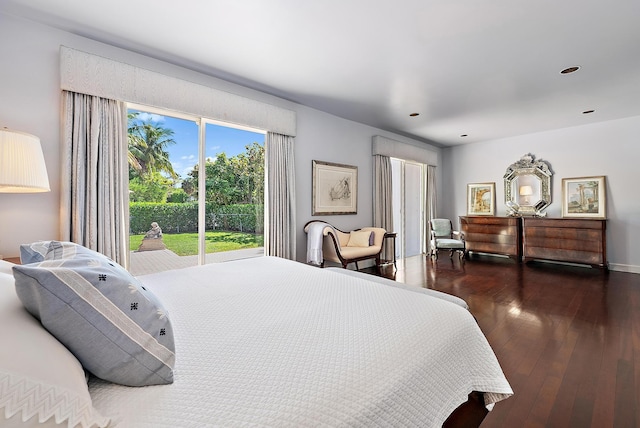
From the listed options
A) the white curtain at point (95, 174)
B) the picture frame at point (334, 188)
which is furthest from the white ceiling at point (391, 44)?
the picture frame at point (334, 188)

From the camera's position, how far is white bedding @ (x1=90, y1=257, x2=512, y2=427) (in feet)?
2.23

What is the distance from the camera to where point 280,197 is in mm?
3885

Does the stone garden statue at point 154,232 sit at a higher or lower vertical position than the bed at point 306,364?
higher

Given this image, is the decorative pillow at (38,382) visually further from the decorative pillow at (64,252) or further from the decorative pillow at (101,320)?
the decorative pillow at (64,252)

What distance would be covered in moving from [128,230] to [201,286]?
1.64 m

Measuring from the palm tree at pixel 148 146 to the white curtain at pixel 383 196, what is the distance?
338cm

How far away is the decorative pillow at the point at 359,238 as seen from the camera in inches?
181

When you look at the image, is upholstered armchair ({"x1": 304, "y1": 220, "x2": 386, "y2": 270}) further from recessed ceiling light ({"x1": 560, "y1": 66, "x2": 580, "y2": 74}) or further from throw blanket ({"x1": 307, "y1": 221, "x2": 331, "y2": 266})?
recessed ceiling light ({"x1": 560, "y1": 66, "x2": 580, "y2": 74})

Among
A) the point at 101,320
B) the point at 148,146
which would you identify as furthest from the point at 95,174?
the point at 101,320

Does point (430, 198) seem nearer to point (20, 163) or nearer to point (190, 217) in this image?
point (190, 217)

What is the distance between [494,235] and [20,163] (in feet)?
22.0

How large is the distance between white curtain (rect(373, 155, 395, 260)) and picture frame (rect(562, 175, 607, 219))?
3.27 metres

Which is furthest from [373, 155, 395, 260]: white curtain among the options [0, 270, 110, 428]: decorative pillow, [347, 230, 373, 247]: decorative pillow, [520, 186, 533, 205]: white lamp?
[0, 270, 110, 428]: decorative pillow

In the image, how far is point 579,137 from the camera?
525 cm
